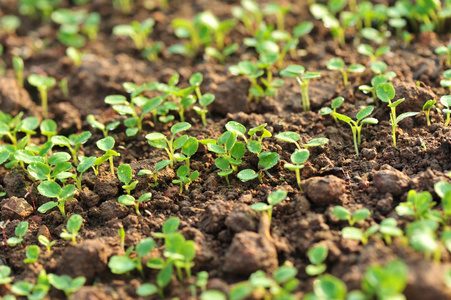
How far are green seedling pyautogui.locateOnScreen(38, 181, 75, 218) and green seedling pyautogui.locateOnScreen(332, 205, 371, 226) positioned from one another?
1292 mm

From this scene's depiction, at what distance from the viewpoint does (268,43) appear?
10.8 feet

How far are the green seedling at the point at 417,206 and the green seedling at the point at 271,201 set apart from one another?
19.5 inches

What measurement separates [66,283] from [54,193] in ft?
1.85

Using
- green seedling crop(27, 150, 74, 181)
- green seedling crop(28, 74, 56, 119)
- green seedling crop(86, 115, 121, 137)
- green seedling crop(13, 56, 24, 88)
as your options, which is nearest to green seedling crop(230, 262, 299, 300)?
green seedling crop(27, 150, 74, 181)

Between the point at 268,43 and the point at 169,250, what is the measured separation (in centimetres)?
175

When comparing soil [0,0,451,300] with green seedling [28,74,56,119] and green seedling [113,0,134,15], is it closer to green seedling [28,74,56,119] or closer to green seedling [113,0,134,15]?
green seedling [28,74,56,119]

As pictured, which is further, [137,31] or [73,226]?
[137,31]

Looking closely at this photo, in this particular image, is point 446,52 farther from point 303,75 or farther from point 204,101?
point 204,101

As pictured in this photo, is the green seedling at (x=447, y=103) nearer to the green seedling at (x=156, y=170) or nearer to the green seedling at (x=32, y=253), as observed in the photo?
the green seedling at (x=156, y=170)

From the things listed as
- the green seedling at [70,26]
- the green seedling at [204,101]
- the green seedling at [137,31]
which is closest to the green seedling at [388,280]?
the green seedling at [204,101]

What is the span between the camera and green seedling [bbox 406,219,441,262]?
174 cm

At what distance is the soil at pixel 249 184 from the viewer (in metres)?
2.06

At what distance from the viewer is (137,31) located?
382cm

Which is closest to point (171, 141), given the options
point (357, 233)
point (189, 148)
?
point (189, 148)
